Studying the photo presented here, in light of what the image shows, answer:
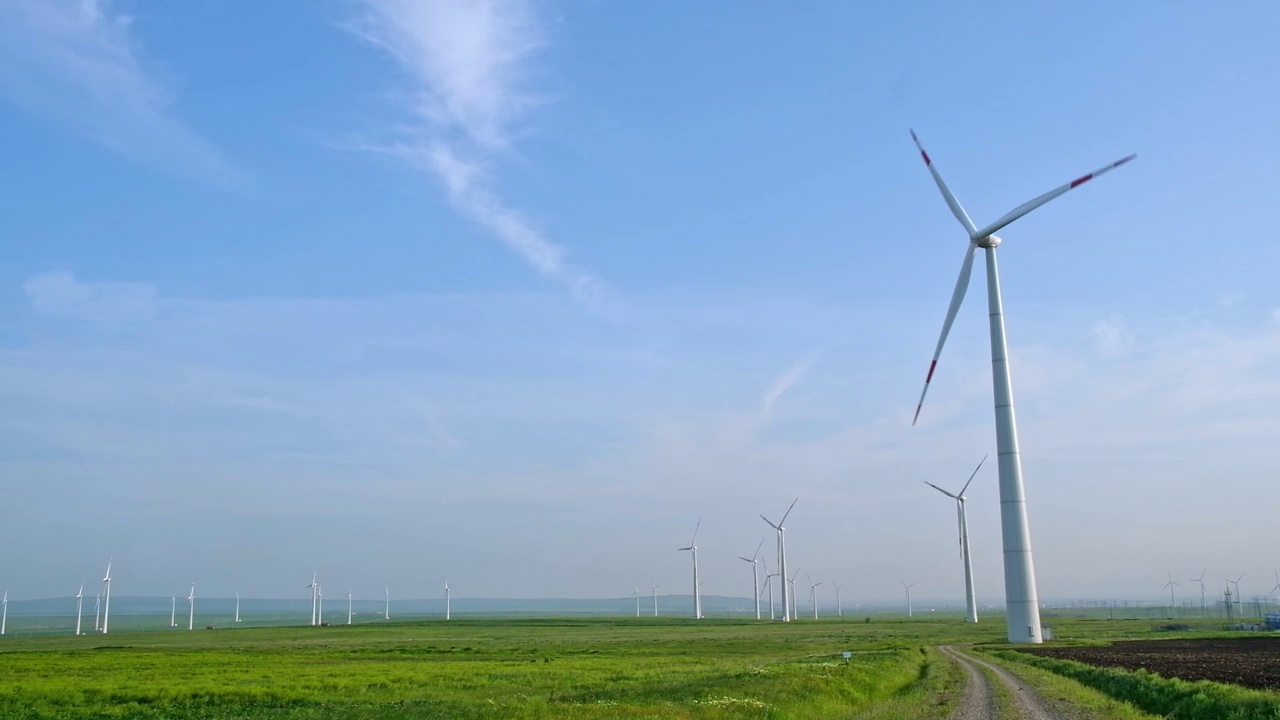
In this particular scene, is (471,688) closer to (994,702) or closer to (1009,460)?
(994,702)

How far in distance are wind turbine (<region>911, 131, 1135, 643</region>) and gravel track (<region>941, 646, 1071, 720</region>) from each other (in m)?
21.5

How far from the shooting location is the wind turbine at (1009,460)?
6712 cm

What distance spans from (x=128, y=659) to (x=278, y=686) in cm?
3884

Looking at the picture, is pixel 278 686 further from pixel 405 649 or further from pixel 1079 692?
pixel 405 649

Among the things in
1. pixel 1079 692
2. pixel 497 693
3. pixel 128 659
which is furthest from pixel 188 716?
pixel 128 659

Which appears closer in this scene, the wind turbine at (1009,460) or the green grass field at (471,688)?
the green grass field at (471,688)

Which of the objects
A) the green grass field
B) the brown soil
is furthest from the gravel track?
the brown soil

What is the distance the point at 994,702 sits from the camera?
31.8 meters

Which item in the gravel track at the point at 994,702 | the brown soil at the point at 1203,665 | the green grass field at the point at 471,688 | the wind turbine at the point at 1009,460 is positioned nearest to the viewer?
the gravel track at the point at 994,702

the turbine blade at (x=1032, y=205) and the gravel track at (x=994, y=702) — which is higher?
the turbine blade at (x=1032, y=205)

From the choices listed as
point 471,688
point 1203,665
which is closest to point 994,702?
point 1203,665

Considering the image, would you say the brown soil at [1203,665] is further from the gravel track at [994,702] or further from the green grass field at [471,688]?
the green grass field at [471,688]

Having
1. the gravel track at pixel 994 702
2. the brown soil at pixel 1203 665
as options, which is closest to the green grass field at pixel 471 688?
the gravel track at pixel 994 702

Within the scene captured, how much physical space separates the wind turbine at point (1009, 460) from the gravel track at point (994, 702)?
21504 mm
